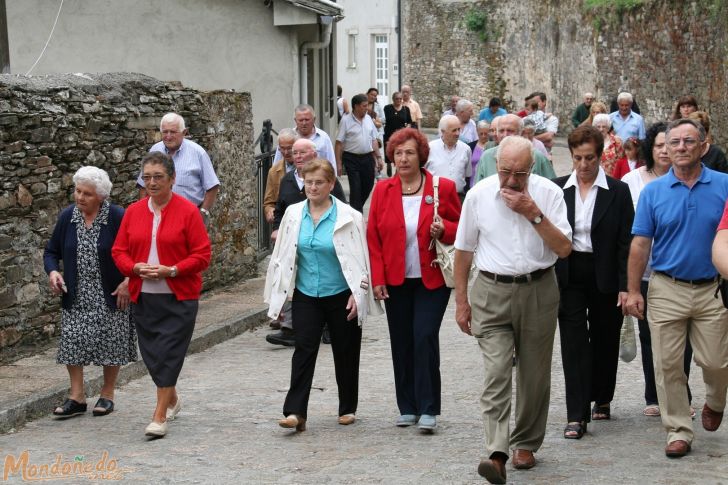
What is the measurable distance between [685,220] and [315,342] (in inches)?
91.6

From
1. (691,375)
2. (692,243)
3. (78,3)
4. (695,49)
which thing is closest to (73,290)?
(692,243)

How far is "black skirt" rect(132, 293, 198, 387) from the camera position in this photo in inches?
313

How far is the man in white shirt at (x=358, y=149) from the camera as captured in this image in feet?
56.9

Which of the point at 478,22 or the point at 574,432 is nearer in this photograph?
the point at 574,432

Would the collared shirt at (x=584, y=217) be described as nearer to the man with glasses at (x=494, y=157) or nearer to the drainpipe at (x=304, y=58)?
the man with glasses at (x=494, y=157)

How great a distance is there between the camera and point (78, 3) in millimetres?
18359

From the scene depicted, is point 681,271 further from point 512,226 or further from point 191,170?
point 191,170

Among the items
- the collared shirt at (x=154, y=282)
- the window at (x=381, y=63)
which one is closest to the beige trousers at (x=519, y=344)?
the collared shirt at (x=154, y=282)

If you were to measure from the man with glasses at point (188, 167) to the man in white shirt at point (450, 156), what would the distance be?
2676mm

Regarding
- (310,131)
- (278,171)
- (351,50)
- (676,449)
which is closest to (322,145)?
(310,131)

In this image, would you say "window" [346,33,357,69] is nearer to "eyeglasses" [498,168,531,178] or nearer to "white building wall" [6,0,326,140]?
"white building wall" [6,0,326,140]

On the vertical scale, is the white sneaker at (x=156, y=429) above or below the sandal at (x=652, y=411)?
above

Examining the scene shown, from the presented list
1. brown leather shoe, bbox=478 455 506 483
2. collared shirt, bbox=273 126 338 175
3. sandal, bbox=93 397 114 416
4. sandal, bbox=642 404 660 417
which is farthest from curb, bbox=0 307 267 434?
sandal, bbox=642 404 660 417

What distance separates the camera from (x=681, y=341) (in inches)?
287
